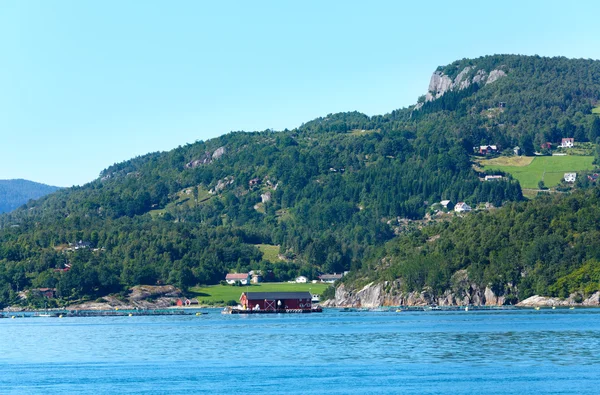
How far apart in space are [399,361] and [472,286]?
376 feet

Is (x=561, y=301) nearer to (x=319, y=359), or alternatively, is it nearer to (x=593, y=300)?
(x=593, y=300)

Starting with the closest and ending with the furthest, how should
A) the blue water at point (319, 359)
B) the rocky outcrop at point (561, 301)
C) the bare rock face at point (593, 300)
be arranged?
1. the blue water at point (319, 359)
2. the bare rock face at point (593, 300)
3. the rocky outcrop at point (561, 301)

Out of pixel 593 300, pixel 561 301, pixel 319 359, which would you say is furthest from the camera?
pixel 561 301

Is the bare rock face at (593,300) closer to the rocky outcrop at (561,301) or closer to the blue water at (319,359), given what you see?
the rocky outcrop at (561,301)

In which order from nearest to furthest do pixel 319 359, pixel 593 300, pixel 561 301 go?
pixel 319 359 < pixel 593 300 < pixel 561 301

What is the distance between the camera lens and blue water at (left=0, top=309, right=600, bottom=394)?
7319cm

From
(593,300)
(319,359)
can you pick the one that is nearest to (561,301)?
(593,300)

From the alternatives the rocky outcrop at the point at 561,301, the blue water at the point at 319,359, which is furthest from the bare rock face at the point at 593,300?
the blue water at the point at 319,359

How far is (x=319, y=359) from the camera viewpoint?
8944cm

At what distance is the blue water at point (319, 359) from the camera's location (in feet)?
240

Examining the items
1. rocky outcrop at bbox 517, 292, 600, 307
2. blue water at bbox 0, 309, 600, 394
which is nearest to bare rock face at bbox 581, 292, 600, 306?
rocky outcrop at bbox 517, 292, 600, 307

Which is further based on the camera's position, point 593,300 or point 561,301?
point 561,301

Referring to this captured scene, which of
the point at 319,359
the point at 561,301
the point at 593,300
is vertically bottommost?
the point at 319,359

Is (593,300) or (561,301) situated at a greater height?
(593,300)
